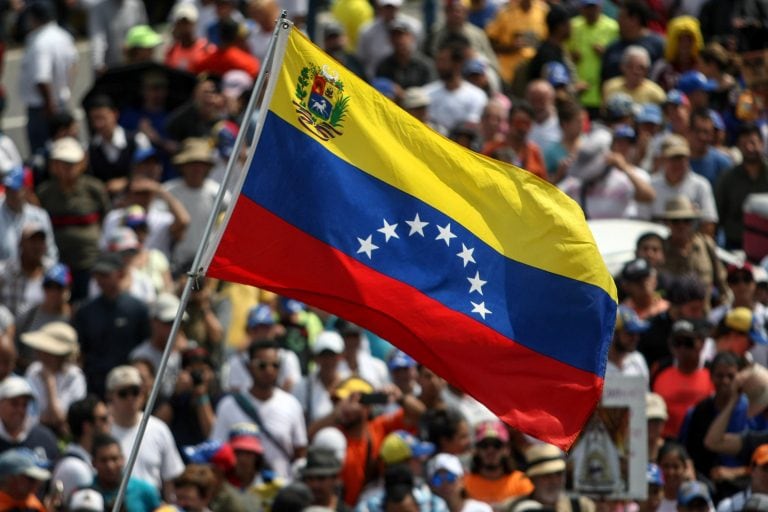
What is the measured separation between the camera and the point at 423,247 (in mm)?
10109

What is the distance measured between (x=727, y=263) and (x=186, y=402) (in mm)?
4662

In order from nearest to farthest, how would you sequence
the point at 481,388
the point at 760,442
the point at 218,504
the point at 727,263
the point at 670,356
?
1. the point at 481,388
2. the point at 218,504
3. the point at 760,442
4. the point at 670,356
5. the point at 727,263

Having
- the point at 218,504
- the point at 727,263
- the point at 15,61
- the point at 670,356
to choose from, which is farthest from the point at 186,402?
the point at 15,61

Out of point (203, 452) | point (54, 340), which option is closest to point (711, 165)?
point (54, 340)

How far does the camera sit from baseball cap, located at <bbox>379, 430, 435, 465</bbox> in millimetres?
14422

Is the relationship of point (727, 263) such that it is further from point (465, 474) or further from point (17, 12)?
point (17, 12)

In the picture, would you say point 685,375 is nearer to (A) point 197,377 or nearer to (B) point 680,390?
(B) point 680,390

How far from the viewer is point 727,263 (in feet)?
58.5

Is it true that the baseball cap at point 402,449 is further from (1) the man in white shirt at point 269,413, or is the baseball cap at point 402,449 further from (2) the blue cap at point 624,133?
(2) the blue cap at point 624,133

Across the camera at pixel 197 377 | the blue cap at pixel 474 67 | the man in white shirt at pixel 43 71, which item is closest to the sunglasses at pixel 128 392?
the camera at pixel 197 377

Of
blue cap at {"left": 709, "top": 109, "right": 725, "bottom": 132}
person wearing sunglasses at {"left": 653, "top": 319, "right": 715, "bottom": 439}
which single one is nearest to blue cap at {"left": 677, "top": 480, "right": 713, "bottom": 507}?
person wearing sunglasses at {"left": 653, "top": 319, "right": 715, "bottom": 439}

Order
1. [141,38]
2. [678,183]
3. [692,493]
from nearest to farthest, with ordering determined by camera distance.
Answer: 1. [692,493]
2. [678,183]
3. [141,38]

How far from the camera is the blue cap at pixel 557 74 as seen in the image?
67.1ft

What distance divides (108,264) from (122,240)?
2.27ft
